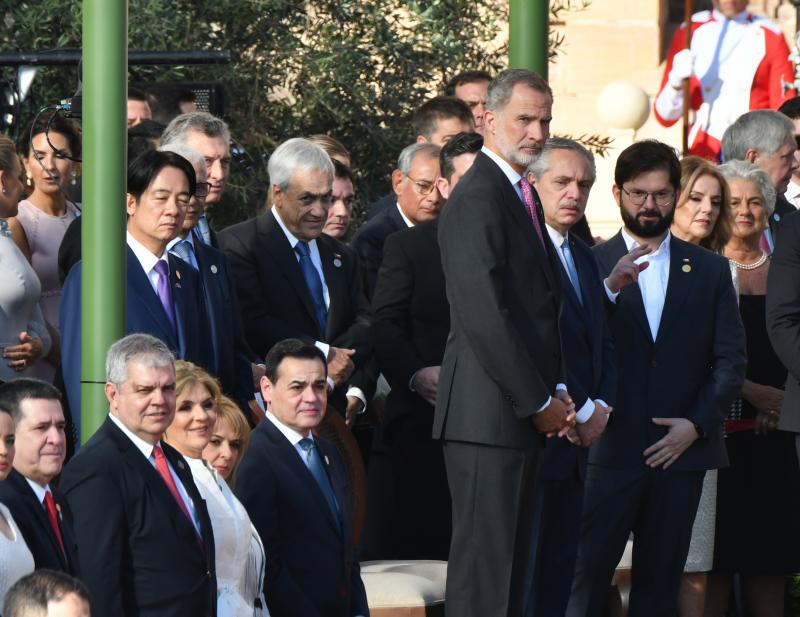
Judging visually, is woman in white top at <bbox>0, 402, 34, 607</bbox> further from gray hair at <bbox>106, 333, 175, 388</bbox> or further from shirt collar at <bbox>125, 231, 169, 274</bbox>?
shirt collar at <bbox>125, 231, 169, 274</bbox>

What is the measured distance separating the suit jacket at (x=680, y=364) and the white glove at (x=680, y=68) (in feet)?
13.2

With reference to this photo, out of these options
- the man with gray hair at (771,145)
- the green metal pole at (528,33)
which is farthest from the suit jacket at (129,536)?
the man with gray hair at (771,145)

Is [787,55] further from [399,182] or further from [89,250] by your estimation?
[89,250]

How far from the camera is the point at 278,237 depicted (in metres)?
8.01

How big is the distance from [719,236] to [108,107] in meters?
3.67

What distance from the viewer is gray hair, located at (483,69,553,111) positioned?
6.91 meters

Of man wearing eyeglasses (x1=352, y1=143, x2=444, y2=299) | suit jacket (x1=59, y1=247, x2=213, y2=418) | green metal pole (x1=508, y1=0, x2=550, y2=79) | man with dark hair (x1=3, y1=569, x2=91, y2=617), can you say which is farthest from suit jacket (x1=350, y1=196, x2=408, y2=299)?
man with dark hair (x1=3, y1=569, x2=91, y2=617)

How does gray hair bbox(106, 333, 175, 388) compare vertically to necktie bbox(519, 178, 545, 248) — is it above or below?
below

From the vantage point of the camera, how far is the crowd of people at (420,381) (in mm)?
6012

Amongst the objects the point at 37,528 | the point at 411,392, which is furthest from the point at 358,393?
the point at 37,528

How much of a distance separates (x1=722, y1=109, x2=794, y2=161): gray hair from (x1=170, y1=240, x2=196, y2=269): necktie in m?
3.36

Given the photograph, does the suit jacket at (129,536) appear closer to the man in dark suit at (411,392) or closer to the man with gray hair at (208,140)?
the man in dark suit at (411,392)

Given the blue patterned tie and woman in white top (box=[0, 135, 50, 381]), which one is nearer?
the blue patterned tie

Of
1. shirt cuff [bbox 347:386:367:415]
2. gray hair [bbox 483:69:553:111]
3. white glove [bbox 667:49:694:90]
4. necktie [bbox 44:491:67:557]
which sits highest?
white glove [bbox 667:49:694:90]
